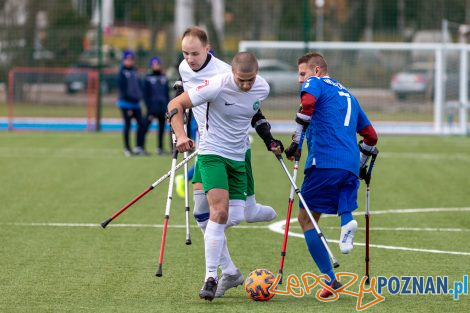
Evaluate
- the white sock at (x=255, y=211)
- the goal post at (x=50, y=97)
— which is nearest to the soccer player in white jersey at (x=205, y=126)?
the white sock at (x=255, y=211)

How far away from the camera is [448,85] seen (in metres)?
27.3

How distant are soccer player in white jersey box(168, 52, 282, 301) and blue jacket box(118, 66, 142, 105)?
39.0 feet

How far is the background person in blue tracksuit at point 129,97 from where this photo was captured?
19.8 m

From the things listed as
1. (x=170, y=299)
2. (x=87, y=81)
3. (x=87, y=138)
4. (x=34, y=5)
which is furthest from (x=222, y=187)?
(x=34, y=5)

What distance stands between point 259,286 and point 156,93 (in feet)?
42.1

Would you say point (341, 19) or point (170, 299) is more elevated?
point (341, 19)

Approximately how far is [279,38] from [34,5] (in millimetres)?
8540

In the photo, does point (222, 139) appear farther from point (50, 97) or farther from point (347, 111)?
point (50, 97)

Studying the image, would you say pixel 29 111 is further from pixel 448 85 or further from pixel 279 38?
pixel 448 85

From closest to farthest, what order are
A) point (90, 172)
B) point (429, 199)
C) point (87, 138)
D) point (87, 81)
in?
1. point (429, 199)
2. point (90, 172)
3. point (87, 138)
4. point (87, 81)

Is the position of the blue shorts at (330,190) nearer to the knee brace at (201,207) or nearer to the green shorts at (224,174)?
the green shorts at (224,174)

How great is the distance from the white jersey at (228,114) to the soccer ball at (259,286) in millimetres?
914

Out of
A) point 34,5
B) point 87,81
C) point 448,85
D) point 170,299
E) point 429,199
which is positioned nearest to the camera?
point 170,299

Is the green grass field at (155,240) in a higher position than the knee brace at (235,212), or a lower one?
lower
